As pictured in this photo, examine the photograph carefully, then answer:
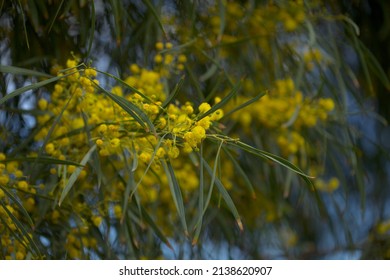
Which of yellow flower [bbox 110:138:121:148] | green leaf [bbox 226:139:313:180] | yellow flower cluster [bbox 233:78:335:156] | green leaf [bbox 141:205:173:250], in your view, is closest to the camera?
green leaf [bbox 226:139:313:180]

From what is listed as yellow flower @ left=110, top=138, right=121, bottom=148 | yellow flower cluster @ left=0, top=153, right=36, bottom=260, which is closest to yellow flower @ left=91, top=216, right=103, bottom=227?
yellow flower cluster @ left=0, top=153, right=36, bottom=260

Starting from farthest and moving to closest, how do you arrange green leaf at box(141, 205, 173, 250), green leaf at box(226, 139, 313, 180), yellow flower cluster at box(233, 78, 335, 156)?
yellow flower cluster at box(233, 78, 335, 156) < green leaf at box(141, 205, 173, 250) < green leaf at box(226, 139, 313, 180)

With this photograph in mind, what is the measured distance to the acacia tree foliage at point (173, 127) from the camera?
1.05 metres

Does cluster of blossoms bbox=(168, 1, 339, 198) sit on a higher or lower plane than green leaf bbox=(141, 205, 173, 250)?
higher

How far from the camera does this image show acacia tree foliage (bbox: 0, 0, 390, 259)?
3.43 ft

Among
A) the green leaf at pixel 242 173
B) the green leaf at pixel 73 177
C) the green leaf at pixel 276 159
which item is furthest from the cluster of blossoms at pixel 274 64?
the green leaf at pixel 276 159

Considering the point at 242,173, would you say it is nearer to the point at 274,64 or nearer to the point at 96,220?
the point at 96,220

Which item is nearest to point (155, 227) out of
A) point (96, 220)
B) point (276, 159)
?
point (96, 220)

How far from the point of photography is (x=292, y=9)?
145 cm

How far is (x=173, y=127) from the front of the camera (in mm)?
900

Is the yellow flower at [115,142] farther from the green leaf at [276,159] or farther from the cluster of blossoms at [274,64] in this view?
the cluster of blossoms at [274,64]

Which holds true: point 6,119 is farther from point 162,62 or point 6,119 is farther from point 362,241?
point 362,241

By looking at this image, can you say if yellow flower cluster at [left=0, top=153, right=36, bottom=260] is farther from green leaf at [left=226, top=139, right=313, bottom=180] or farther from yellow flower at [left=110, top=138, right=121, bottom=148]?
green leaf at [left=226, top=139, right=313, bottom=180]

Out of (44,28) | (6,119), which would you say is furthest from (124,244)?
(44,28)
